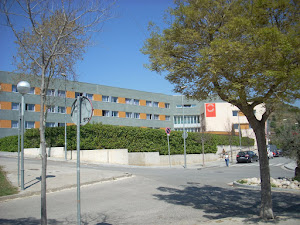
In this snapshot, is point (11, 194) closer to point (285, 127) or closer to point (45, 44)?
Result: point (45, 44)

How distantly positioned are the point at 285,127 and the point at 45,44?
11.9 meters

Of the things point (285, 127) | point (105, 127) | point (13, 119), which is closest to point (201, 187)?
point (285, 127)

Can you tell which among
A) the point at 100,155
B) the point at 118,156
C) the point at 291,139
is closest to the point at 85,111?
the point at 291,139

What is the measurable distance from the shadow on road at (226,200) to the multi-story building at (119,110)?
20340 millimetres

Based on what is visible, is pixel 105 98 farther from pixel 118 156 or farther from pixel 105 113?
pixel 118 156

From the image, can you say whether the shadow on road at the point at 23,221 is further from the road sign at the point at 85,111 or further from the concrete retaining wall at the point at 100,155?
the concrete retaining wall at the point at 100,155

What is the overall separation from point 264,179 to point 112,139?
22.2 metres

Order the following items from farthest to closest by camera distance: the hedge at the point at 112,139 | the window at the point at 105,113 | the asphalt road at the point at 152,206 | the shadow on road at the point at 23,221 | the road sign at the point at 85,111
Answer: the window at the point at 105,113, the hedge at the point at 112,139, the asphalt road at the point at 152,206, the shadow on road at the point at 23,221, the road sign at the point at 85,111

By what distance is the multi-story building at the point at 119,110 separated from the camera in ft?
126

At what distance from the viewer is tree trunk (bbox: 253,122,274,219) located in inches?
267

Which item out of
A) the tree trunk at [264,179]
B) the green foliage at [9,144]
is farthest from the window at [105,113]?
the tree trunk at [264,179]

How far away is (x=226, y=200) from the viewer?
9.91m

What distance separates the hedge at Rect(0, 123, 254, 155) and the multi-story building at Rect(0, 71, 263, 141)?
2.75 m

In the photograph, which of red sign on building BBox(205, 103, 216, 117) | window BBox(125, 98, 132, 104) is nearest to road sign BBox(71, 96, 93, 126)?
window BBox(125, 98, 132, 104)
